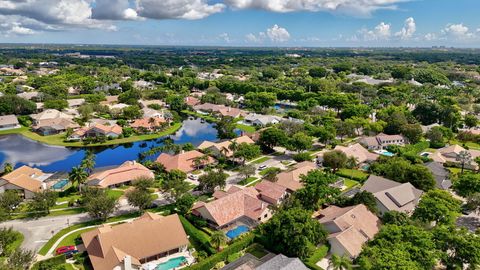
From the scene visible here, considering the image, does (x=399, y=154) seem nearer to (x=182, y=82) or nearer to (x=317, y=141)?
(x=317, y=141)

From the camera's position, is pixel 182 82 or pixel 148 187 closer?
pixel 148 187

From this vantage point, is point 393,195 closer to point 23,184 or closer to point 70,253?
point 70,253

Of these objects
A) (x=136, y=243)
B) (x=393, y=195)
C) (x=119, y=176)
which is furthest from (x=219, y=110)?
(x=136, y=243)

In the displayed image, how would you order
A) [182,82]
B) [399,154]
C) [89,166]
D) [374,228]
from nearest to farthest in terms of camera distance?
[374,228], [89,166], [399,154], [182,82]

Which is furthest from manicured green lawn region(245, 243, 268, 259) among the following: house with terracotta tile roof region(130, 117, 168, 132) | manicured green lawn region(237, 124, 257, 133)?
house with terracotta tile roof region(130, 117, 168, 132)

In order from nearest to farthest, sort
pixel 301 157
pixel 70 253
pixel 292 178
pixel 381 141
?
pixel 70 253, pixel 292 178, pixel 301 157, pixel 381 141

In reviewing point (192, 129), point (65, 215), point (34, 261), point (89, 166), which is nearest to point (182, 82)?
point (192, 129)
